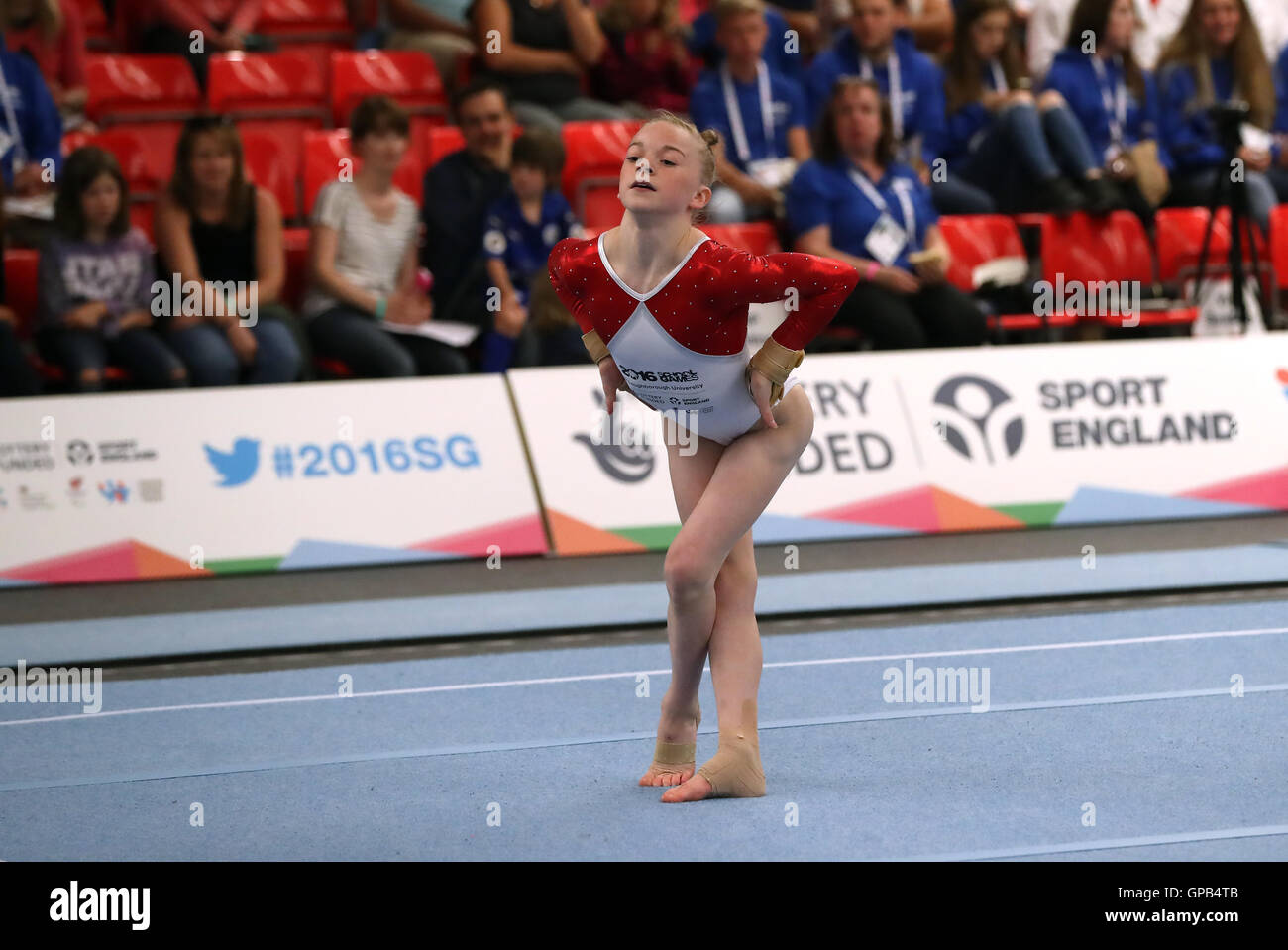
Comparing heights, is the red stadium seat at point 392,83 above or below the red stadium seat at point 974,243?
above

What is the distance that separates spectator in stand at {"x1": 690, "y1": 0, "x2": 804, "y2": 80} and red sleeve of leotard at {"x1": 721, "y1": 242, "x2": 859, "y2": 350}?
5.96 metres

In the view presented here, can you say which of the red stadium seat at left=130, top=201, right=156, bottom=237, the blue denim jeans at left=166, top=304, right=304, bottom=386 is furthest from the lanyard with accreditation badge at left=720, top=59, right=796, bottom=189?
the red stadium seat at left=130, top=201, right=156, bottom=237

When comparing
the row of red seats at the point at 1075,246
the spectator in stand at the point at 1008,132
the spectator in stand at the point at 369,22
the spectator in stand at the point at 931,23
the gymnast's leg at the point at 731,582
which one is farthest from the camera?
the spectator in stand at the point at 931,23

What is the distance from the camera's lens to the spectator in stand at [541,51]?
9.12m

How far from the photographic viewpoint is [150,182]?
28.5 feet

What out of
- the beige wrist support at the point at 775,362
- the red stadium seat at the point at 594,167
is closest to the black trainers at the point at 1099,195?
the red stadium seat at the point at 594,167

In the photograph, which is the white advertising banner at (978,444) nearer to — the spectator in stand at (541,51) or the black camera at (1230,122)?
the black camera at (1230,122)

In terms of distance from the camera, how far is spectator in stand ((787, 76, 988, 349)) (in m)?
8.16

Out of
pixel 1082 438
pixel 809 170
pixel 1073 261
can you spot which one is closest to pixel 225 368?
pixel 809 170

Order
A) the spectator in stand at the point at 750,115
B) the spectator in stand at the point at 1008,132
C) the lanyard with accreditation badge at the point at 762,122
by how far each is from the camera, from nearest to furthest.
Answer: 1. the spectator in stand at the point at 750,115
2. the lanyard with accreditation badge at the point at 762,122
3. the spectator in stand at the point at 1008,132

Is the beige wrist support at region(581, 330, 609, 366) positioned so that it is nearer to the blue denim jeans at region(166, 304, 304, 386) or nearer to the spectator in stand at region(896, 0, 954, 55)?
the blue denim jeans at region(166, 304, 304, 386)

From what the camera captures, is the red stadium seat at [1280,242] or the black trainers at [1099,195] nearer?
the black trainers at [1099,195]

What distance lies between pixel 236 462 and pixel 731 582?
3.64m

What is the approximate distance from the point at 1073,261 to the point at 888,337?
5.27ft
